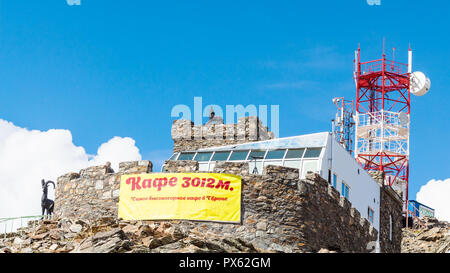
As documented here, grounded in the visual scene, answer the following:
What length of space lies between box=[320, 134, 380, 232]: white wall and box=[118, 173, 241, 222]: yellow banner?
7.01m

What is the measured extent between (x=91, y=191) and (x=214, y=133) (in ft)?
72.2

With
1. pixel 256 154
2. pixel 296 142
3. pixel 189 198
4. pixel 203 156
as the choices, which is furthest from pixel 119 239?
pixel 203 156

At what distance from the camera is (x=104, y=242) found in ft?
93.9

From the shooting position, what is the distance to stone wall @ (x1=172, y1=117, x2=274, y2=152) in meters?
57.7

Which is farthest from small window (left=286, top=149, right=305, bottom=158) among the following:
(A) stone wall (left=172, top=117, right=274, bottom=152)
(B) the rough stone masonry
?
(A) stone wall (left=172, top=117, right=274, bottom=152)

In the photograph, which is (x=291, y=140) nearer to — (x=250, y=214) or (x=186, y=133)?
(x=250, y=214)

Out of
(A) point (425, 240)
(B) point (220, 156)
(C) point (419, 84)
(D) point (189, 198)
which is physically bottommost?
(D) point (189, 198)

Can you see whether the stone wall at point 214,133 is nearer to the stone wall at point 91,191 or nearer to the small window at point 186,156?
the small window at point 186,156

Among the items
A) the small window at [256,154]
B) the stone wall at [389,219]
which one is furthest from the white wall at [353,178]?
the small window at [256,154]

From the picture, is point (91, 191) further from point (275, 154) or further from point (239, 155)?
point (275, 154)

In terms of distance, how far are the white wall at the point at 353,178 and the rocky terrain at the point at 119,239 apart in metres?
9.52

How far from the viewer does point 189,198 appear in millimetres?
34375

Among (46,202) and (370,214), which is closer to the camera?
(46,202)

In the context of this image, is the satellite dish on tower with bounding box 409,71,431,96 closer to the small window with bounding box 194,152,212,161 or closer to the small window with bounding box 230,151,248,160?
the small window with bounding box 194,152,212,161
